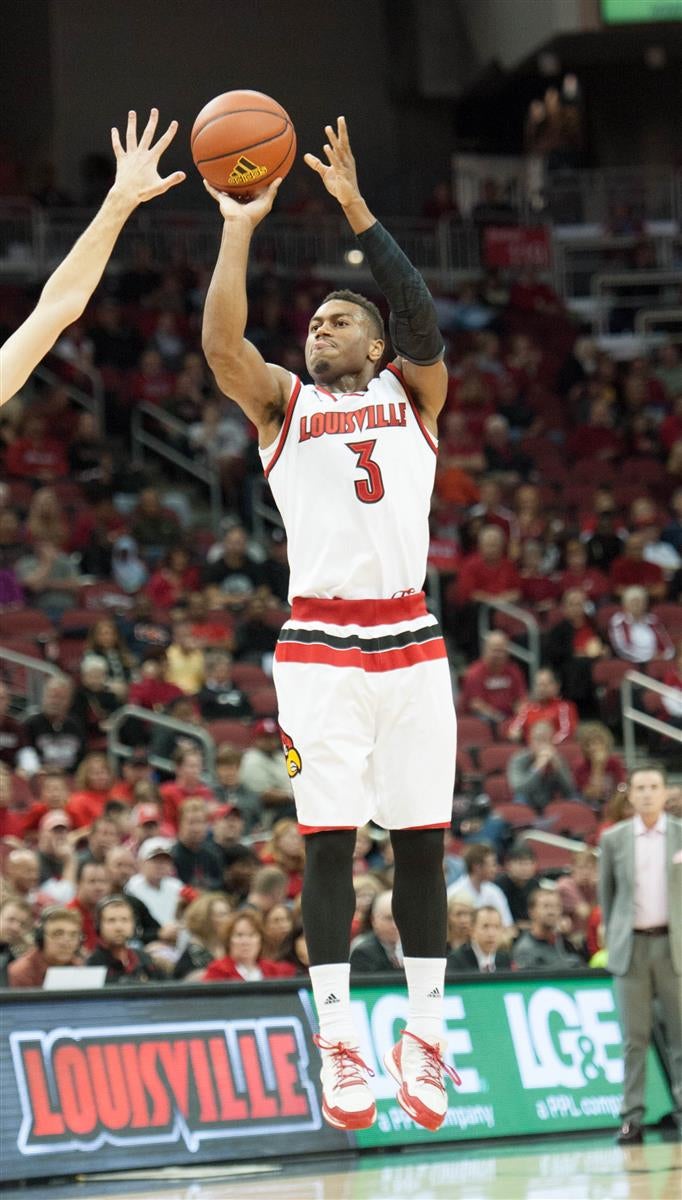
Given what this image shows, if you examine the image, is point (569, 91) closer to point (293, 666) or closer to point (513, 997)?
point (513, 997)

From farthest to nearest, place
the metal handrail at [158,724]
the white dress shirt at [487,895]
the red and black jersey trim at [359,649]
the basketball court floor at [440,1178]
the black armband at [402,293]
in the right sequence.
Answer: the metal handrail at [158,724]
the white dress shirt at [487,895]
the basketball court floor at [440,1178]
the black armband at [402,293]
the red and black jersey trim at [359,649]

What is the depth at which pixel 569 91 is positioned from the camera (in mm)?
27234

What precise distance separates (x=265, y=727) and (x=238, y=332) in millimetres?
8611

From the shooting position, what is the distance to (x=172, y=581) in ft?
53.1

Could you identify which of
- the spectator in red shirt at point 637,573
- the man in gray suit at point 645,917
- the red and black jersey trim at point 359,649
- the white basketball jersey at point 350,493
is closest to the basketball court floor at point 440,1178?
the man in gray suit at point 645,917

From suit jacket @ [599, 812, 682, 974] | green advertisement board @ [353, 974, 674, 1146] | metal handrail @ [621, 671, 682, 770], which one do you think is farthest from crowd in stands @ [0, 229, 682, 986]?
suit jacket @ [599, 812, 682, 974]

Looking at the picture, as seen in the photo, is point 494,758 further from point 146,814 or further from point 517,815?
point 146,814

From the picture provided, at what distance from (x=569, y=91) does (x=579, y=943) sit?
58.8 feet

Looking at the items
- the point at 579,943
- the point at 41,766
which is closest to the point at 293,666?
the point at 579,943

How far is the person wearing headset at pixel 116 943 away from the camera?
995cm

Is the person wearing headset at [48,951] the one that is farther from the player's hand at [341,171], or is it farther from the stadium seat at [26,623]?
the stadium seat at [26,623]

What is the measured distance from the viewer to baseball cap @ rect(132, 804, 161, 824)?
481 inches

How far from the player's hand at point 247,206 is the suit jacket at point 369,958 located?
18.6 ft

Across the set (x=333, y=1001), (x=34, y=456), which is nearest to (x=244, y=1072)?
(x=333, y=1001)
